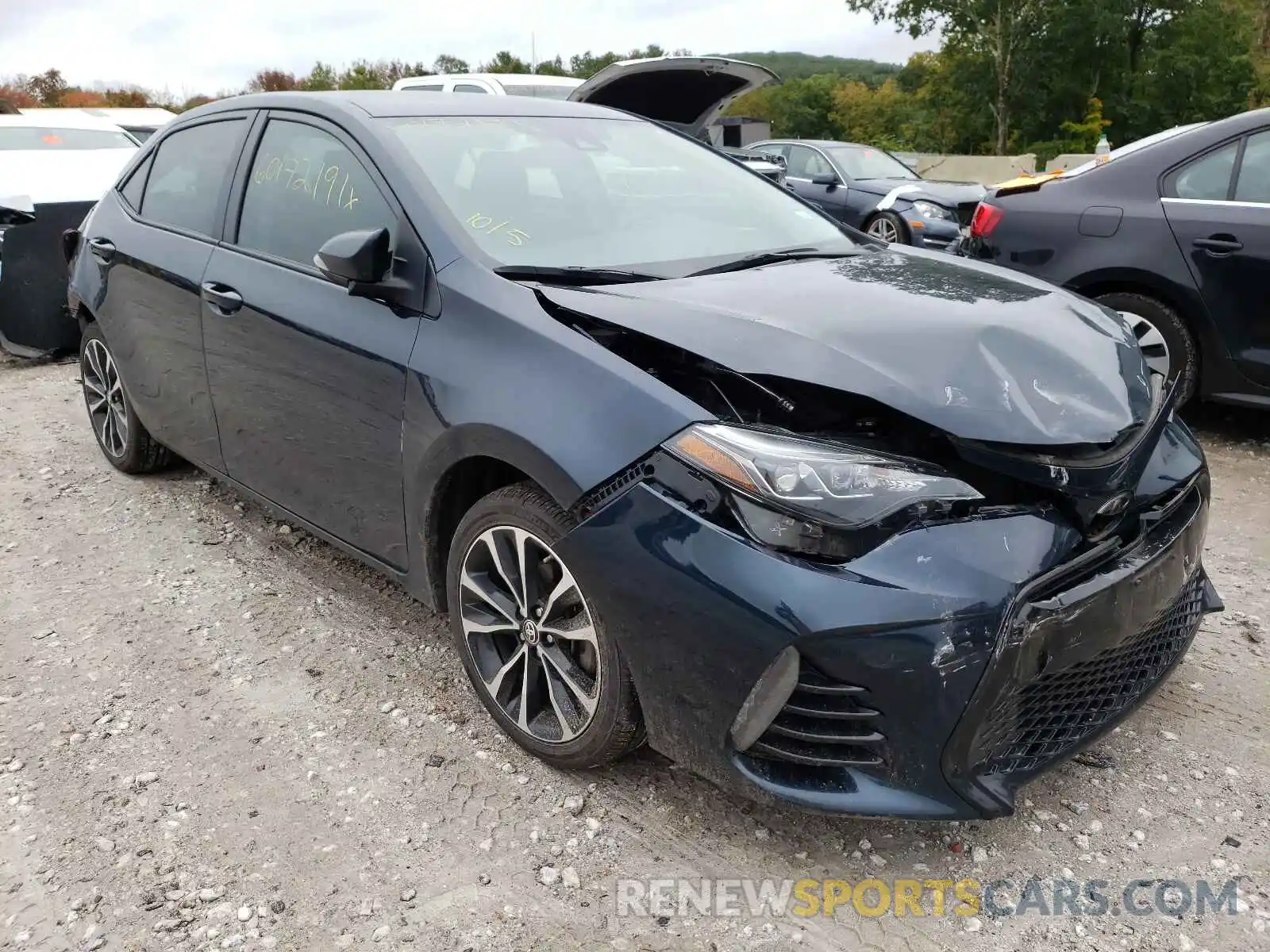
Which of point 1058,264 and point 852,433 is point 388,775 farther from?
point 1058,264

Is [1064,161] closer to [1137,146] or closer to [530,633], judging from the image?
[1137,146]

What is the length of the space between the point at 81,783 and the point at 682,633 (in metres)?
1.65

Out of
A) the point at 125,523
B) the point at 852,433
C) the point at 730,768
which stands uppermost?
the point at 852,433

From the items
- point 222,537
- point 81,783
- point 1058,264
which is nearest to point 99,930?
point 81,783

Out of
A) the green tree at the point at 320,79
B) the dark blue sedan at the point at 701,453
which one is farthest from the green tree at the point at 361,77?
the dark blue sedan at the point at 701,453

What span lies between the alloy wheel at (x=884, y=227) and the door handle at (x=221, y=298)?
8.99m

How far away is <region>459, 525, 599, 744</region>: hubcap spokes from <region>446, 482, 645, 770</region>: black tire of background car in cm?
2

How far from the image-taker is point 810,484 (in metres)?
1.94

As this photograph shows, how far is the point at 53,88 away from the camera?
130ft

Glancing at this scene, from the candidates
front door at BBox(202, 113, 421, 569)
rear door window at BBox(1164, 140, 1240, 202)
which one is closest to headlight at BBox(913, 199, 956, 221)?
rear door window at BBox(1164, 140, 1240, 202)

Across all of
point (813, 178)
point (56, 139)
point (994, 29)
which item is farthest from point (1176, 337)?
point (994, 29)

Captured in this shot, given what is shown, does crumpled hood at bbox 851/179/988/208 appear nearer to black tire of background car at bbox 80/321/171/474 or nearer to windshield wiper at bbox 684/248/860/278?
windshield wiper at bbox 684/248/860/278

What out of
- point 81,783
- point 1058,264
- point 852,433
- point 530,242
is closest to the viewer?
point 852,433

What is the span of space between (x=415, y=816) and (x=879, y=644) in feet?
3.98
